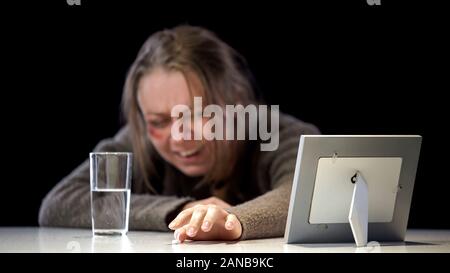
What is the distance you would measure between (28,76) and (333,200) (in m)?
1.40

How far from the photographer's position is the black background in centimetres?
279

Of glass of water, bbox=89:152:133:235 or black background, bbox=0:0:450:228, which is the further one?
black background, bbox=0:0:450:228

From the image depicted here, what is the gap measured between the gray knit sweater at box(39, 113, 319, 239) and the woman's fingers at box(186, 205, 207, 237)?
13 cm

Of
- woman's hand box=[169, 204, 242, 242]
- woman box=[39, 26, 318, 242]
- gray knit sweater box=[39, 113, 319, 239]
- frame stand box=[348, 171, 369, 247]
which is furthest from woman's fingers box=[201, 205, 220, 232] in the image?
woman box=[39, 26, 318, 242]

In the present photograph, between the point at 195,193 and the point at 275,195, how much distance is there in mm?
694

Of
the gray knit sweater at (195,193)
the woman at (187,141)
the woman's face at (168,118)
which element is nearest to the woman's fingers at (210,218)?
the gray knit sweater at (195,193)

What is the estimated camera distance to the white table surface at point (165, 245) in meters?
1.68

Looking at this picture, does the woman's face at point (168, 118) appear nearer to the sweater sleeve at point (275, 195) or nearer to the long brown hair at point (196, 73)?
the long brown hair at point (196, 73)

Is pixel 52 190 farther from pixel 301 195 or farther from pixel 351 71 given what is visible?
pixel 301 195

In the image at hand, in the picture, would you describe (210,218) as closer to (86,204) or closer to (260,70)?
(86,204)

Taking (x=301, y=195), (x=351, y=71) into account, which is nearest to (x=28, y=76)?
(x=351, y=71)

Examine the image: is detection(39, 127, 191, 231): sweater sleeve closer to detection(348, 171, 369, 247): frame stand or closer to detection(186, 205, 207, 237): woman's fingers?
detection(186, 205, 207, 237): woman's fingers

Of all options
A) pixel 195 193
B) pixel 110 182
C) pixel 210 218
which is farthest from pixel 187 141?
pixel 210 218
